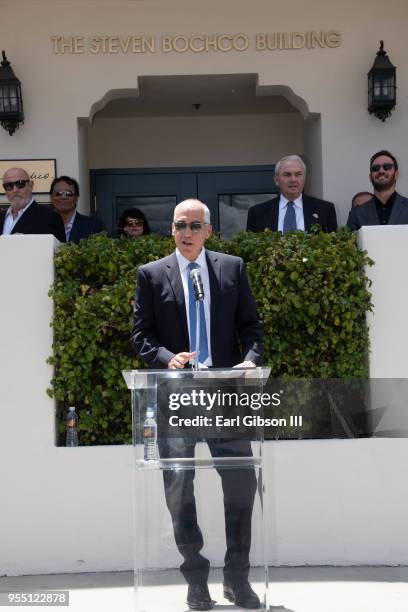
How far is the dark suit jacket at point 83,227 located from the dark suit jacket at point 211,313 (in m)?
2.62

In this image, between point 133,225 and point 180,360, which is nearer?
point 180,360

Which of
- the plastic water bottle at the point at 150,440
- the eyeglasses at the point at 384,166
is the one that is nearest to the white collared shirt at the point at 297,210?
the eyeglasses at the point at 384,166

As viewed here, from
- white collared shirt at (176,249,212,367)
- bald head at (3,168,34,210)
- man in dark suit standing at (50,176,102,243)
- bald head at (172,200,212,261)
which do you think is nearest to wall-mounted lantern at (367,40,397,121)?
man in dark suit standing at (50,176,102,243)

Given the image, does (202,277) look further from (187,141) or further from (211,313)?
(187,141)

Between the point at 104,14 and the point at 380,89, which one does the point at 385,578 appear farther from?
the point at 104,14

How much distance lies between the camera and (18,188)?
767 centimetres

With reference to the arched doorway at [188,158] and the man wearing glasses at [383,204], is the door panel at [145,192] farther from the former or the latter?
the man wearing glasses at [383,204]

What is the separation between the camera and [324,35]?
924cm

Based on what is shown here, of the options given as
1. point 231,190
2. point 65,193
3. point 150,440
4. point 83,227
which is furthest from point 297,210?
point 231,190

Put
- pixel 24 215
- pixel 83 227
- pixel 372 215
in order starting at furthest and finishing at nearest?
pixel 83 227 < pixel 24 215 < pixel 372 215

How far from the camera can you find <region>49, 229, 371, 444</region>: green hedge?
6.59m

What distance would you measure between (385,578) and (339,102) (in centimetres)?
468

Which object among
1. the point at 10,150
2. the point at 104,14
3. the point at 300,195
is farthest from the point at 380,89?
the point at 10,150

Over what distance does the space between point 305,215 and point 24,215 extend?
2.09m
